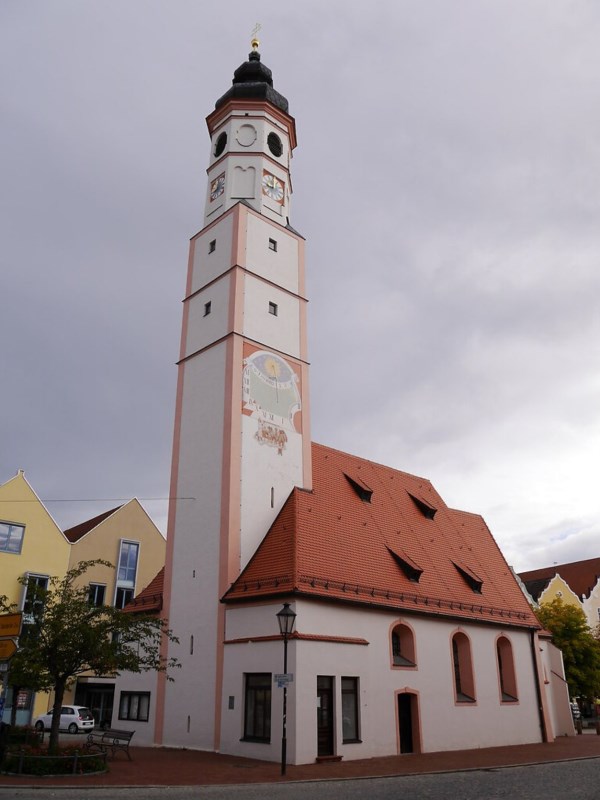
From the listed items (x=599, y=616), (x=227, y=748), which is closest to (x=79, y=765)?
(x=227, y=748)

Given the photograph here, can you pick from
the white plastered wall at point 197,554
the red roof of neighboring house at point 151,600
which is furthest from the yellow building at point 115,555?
the white plastered wall at point 197,554

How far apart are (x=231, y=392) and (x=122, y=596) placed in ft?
70.4

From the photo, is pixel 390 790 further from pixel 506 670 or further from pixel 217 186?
pixel 217 186

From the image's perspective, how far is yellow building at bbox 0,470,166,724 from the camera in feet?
118

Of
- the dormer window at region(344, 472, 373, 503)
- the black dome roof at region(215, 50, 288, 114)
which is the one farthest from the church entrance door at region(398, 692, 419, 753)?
the black dome roof at region(215, 50, 288, 114)

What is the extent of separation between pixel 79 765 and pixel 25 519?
24.1 metres

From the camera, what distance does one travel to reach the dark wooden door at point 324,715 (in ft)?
65.1

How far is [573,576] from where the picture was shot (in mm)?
71750

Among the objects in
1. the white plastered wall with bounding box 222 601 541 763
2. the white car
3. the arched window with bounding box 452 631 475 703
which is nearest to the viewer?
the white plastered wall with bounding box 222 601 541 763

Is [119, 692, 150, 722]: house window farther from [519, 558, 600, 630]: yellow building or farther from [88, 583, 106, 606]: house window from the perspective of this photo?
[519, 558, 600, 630]: yellow building

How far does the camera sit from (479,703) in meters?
26.2

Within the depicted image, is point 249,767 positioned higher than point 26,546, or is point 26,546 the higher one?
point 26,546

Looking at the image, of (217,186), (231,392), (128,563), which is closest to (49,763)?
(231,392)

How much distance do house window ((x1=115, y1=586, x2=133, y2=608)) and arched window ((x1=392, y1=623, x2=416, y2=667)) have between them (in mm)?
21984
